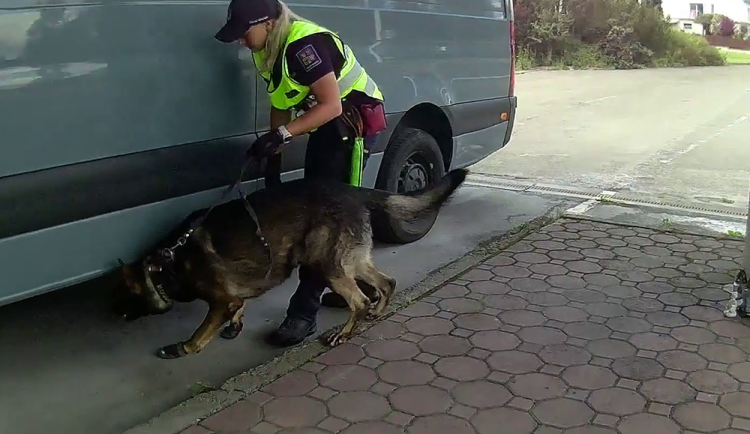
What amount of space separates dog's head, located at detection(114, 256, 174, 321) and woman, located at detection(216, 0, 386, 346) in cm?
46

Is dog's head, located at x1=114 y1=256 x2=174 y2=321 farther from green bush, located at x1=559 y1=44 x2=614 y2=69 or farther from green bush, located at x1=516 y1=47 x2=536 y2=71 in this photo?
green bush, located at x1=559 y1=44 x2=614 y2=69

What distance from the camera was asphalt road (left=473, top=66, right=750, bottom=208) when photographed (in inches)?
293

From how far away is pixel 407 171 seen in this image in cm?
523

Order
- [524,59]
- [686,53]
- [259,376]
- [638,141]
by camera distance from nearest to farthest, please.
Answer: [259,376] → [638,141] → [524,59] → [686,53]

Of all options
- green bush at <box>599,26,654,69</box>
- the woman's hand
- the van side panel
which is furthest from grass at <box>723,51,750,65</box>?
the woman's hand

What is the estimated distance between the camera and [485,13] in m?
5.76

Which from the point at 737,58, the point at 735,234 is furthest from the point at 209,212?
the point at 737,58

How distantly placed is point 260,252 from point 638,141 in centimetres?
772

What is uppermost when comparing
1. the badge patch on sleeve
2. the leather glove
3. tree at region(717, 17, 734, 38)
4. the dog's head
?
tree at region(717, 17, 734, 38)

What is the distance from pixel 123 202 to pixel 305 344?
3.76 ft

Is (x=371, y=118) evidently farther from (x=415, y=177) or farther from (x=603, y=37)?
(x=603, y=37)

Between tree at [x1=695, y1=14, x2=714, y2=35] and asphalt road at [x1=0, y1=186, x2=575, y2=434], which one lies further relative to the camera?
tree at [x1=695, y1=14, x2=714, y2=35]

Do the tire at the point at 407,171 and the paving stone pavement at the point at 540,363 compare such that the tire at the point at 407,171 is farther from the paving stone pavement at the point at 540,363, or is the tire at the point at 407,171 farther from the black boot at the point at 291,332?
the black boot at the point at 291,332

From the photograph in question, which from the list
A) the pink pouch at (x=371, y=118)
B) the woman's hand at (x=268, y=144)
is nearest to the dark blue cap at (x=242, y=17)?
the woman's hand at (x=268, y=144)
